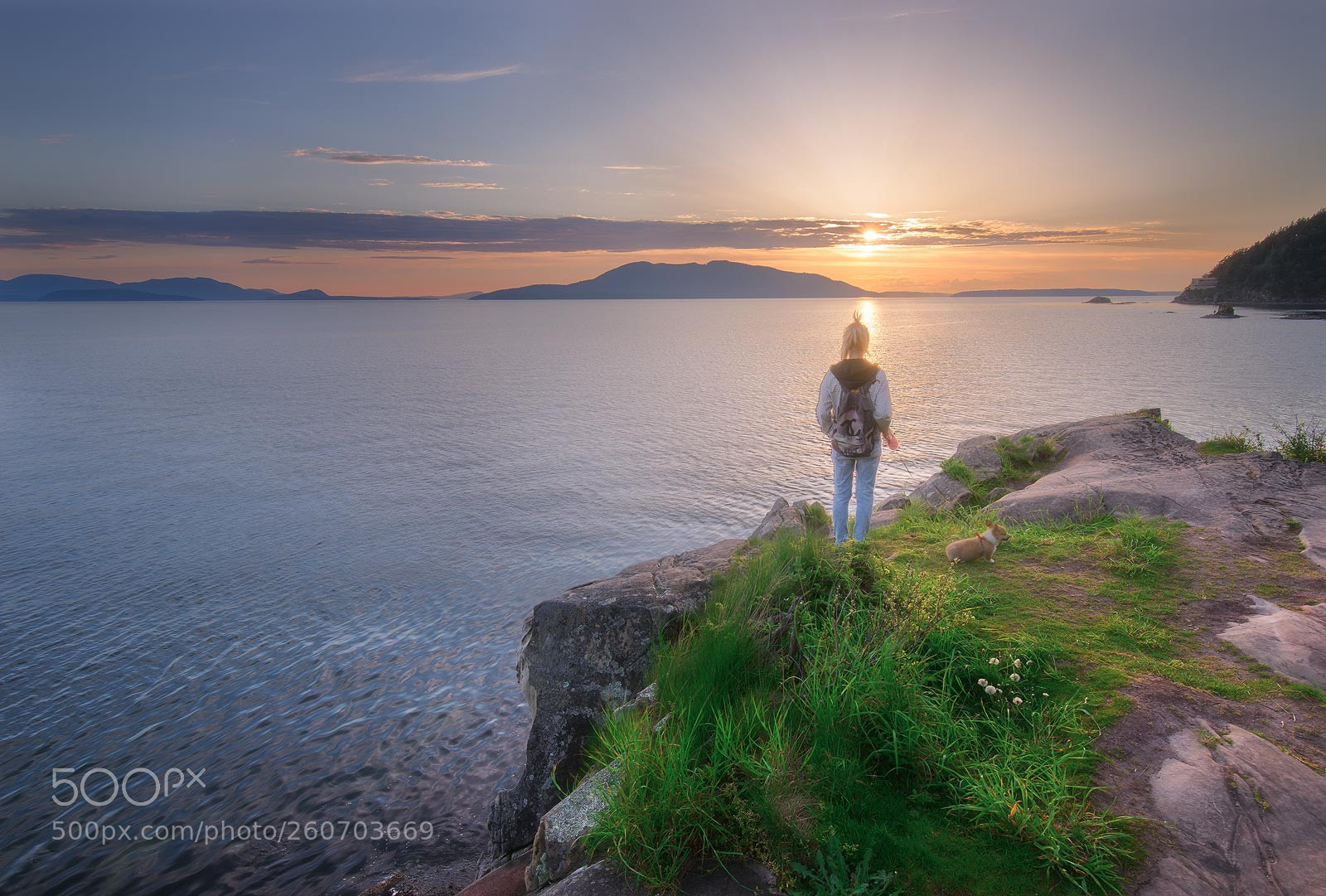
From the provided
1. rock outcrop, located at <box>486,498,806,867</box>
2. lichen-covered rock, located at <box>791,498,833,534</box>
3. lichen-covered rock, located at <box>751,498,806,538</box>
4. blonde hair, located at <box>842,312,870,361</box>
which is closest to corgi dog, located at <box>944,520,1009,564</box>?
lichen-covered rock, located at <box>751,498,806,538</box>

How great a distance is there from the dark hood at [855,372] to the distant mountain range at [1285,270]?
6821 inches

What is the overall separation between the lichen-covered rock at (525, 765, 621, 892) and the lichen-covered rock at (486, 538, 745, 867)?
200 centimetres

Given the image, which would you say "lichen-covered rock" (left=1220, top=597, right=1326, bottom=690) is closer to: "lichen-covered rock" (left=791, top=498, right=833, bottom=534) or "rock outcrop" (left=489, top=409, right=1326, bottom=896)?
"rock outcrop" (left=489, top=409, right=1326, bottom=896)

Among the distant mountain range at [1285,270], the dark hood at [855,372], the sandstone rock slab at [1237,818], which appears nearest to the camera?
the sandstone rock slab at [1237,818]

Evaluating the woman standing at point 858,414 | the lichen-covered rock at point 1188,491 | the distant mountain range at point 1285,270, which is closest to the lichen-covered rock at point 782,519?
the woman standing at point 858,414

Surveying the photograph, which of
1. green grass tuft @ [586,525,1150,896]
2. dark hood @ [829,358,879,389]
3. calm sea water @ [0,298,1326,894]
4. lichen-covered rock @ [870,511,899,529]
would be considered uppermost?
dark hood @ [829,358,879,389]

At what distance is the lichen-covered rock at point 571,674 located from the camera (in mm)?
6672

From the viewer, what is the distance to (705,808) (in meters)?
4.03

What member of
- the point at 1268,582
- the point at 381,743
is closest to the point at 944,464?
the point at 1268,582

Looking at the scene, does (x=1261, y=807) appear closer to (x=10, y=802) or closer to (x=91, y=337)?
(x=10, y=802)

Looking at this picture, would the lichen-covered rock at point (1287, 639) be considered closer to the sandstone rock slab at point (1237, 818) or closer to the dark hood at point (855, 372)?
the sandstone rock slab at point (1237, 818)

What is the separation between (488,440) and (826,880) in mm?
26819

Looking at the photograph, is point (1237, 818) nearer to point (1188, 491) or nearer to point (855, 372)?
point (855, 372)

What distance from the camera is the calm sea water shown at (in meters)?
8.62
